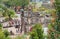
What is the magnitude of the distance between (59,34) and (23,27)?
3.98 metres

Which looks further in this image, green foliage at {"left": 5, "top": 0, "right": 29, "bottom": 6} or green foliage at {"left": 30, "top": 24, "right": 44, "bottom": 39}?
green foliage at {"left": 5, "top": 0, "right": 29, "bottom": 6}

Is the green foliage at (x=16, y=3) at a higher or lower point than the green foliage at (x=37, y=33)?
lower

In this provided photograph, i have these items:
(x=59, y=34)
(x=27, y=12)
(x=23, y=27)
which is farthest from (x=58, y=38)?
(x=27, y=12)

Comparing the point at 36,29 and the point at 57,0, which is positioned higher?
the point at 57,0

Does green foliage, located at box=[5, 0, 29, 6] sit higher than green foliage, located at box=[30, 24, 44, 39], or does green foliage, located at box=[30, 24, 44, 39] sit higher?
green foliage, located at box=[30, 24, 44, 39]

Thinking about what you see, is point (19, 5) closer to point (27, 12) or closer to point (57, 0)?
point (27, 12)

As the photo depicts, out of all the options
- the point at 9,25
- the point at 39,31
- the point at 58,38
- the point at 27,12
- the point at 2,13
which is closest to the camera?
the point at 58,38

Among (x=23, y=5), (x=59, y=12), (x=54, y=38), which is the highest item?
(x=59, y=12)

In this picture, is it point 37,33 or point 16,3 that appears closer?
point 37,33

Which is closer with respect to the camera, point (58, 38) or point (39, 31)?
point (58, 38)

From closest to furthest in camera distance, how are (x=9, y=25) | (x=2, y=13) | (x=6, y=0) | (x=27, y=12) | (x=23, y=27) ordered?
(x=23, y=27) < (x=9, y=25) < (x=2, y=13) < (x=27, y=12) < (x=6, y=0)

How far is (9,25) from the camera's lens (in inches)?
376

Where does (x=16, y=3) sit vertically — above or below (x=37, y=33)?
below

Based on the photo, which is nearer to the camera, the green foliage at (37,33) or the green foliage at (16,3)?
the green foliage at (37,33)
